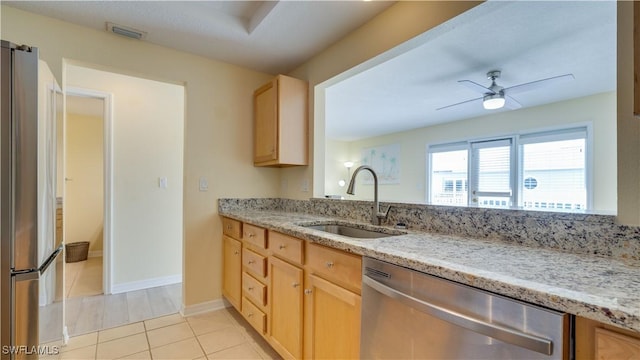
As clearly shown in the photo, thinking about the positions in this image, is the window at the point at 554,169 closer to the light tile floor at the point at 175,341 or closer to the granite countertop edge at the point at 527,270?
the granite countertop edge at the point at 527,270

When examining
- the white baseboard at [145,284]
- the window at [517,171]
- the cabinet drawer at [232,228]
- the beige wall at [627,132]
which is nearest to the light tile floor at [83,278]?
the white baseboard at [145,284]

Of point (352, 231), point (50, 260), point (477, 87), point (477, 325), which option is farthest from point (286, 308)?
point (477, 87)

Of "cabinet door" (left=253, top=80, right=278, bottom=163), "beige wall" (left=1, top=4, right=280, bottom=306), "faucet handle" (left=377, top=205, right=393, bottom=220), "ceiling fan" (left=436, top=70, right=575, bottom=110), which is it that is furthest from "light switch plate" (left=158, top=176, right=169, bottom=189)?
"ceiling fan" (left=436, top=70, right=575, bottom=110)

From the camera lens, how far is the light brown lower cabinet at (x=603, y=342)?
2.01 ft

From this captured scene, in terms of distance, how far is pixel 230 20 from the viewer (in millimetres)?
2045

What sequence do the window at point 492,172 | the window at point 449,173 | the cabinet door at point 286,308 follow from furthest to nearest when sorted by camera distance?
the window at point 449,173 < the window at point 492,172 < the cabinet door at point 286,308

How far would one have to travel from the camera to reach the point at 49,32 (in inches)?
78.7

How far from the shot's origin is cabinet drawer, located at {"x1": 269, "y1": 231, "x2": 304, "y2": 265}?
1.60 metres

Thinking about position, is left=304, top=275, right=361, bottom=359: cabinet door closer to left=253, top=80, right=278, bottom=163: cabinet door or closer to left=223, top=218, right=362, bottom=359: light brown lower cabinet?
left=223, top=218, right=362, bottom=359: light brown lower cabinet

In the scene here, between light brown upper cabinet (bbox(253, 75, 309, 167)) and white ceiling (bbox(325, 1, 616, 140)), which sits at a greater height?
white ceiling (bbox(325, 1, 616, 140))

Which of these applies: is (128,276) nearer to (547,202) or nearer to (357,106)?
(357,106)

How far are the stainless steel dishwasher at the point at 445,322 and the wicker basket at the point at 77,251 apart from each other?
14.9ft

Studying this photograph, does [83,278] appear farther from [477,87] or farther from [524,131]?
[524,131]

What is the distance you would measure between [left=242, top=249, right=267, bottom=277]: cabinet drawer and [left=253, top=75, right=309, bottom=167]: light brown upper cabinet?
79cm
